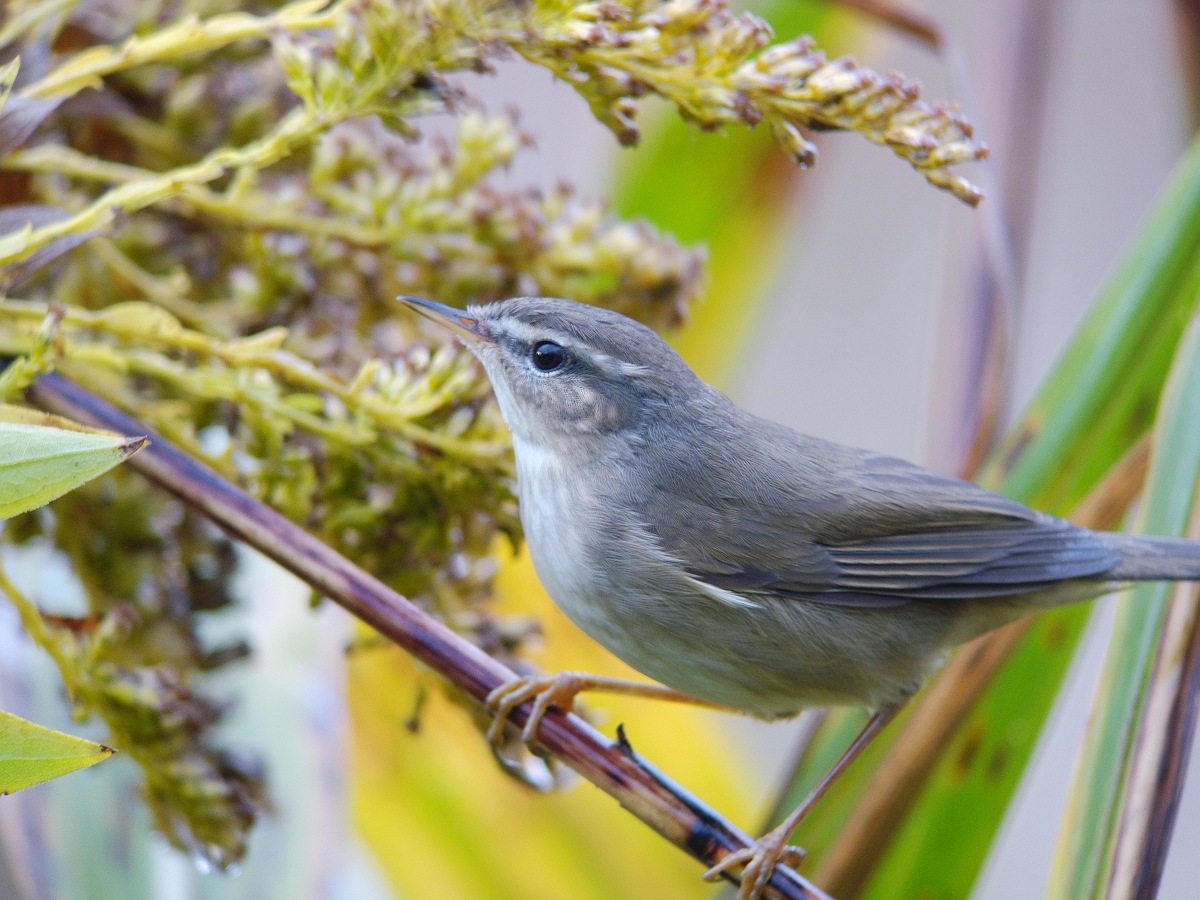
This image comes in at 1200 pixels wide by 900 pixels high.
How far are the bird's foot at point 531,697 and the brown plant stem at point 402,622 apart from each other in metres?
0.02

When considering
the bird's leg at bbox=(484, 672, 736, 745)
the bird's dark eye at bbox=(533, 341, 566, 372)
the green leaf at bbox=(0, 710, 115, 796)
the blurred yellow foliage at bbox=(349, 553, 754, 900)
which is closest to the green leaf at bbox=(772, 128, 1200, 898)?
the bird's leg at bbox=(484, 672, 736, 745)

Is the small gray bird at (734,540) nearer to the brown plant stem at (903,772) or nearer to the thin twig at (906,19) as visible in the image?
the brown plant stem at (903,772)

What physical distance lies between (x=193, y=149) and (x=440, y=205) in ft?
1.49

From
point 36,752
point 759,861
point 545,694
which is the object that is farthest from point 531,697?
point 36,752

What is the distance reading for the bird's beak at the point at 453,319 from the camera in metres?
1.39

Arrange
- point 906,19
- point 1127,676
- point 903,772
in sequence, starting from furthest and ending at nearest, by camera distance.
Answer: point 906,19 < point 903,772 < point 1127,676

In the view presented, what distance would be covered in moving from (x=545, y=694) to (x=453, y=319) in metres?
0.49

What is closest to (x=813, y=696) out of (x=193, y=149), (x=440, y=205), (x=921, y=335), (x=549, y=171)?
(x=440, y=205)

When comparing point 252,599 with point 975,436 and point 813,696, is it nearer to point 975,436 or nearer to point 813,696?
point 813,696

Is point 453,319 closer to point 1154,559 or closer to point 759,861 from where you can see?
point 759,861

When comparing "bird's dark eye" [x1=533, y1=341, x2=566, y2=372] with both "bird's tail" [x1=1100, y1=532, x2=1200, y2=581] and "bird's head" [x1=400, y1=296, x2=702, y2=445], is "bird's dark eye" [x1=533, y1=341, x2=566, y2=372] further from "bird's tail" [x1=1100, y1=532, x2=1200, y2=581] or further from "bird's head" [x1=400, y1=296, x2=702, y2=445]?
"bird's tail" [x1=1100, y1=532, x2=1200, y2=581]

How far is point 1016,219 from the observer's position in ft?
5.90

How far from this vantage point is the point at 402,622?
1.00 m

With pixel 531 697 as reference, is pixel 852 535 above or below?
above
